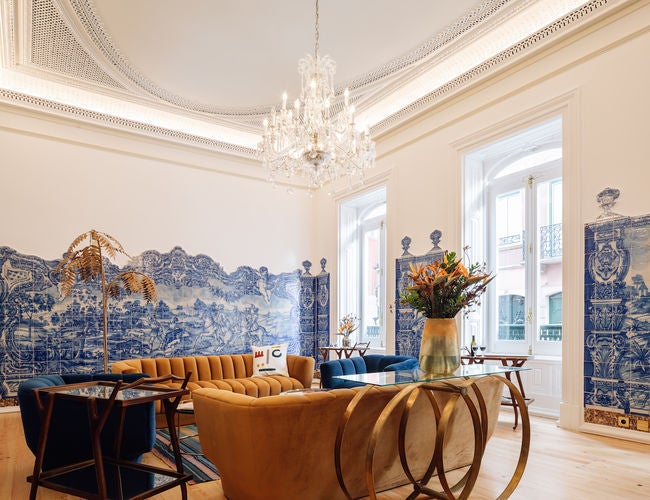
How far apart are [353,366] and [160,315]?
14.5ft

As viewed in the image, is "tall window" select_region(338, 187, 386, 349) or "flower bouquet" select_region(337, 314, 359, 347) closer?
"flower bouquet" select_region(337, 314, 359, 347)

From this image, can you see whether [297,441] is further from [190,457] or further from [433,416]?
[190,457]

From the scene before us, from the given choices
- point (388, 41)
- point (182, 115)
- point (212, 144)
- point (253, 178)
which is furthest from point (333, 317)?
point (388, 41)

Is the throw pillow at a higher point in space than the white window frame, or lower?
lower

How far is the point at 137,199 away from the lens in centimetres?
887

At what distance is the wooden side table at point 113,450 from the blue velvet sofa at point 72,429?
131mm

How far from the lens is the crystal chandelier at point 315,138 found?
220 inches

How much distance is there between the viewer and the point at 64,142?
8273mm

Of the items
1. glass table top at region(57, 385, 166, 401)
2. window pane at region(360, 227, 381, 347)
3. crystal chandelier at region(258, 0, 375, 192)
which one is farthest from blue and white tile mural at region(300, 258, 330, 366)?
glass table top at region(57, 385, 166, 401)

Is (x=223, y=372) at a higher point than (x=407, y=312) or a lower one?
lower

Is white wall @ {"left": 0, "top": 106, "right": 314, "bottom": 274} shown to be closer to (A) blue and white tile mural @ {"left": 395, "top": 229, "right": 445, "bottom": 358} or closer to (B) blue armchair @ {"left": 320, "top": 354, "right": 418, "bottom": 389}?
(A) blue and white tile mural @ {"left": 395, "top": 229, "right": 445, "bottom": 358}

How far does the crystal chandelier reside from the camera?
220 inches

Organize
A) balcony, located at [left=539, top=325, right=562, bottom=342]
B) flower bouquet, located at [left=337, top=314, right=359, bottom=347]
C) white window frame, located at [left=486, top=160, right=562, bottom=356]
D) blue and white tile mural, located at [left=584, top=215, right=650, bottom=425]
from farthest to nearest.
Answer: flower bouquet, located at [left=337, top=314, right=359, bottom=347], white window frame, located at [left=486, top=160, right=562, bottom=356], balcony, located at [left=539, top=325, right=562, bottom=342], blue and white tile mural, located at [left=584, top=215, right=650, bottom=425]

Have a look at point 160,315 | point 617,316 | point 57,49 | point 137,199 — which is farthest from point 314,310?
point 57,49
